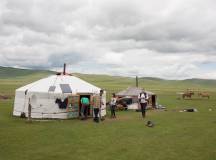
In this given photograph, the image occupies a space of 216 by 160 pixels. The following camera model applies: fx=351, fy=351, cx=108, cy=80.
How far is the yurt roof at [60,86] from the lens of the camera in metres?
21.0

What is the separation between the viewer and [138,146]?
39.1ft

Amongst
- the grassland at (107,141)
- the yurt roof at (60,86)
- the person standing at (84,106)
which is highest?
the yurt roof at (60,86)

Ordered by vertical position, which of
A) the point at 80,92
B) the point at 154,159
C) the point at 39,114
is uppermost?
the point at 80,92

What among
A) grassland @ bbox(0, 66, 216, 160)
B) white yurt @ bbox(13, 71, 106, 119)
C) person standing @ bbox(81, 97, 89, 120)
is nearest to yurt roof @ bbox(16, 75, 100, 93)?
white yurt @ bbox(13, 71, 106, 119)

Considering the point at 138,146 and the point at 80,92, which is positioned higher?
the point at 80,92

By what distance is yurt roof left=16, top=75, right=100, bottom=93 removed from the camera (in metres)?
21.0

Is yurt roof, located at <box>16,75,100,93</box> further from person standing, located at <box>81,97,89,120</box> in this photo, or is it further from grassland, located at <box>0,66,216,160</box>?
grassland, located at <box>0,66,216,160</box>

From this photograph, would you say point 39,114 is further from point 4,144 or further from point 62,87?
point 4,144

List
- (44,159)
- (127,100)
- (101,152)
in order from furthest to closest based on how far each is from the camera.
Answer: (127,100)
(101,152)
(44,159)

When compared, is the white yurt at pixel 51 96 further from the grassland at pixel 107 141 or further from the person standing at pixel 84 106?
the grassland at pixel 107 141

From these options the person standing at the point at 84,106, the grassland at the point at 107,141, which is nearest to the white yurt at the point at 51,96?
the person standing at the point at 84,106

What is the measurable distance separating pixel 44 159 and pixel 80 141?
295 centimetres

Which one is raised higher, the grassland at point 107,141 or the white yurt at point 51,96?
the white yurt at point 51,96

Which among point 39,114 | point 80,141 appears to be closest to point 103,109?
point 39,114
